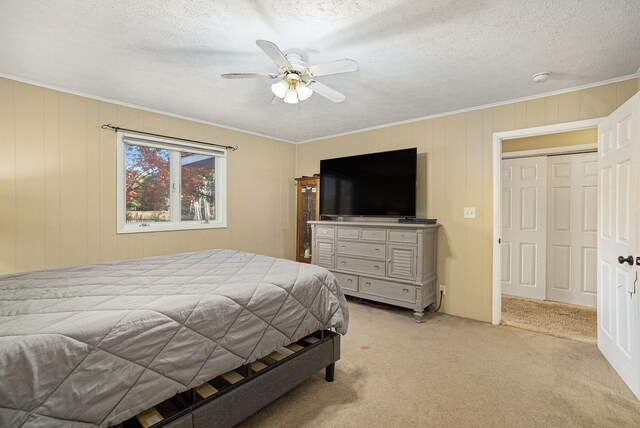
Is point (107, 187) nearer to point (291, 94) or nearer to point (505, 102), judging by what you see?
point (291, 94)

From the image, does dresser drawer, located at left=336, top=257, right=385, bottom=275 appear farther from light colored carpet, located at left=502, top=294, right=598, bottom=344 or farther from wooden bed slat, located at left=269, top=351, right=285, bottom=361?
wooden bed slat, located at left=269, top=351, right=285, bottom=361

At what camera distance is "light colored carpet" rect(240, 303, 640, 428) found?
1.79 metres

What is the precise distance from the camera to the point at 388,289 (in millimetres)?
3559

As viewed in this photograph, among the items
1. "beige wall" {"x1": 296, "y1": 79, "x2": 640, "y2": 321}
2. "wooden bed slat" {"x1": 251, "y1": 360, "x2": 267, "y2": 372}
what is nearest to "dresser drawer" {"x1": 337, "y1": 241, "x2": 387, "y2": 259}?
"beige wall" {"x1": 296, "y1": 79, "x2": 640, "y2": 321}

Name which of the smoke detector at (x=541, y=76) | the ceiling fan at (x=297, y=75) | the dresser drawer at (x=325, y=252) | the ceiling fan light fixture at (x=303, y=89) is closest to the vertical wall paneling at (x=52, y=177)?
the ceiling fan at (x=297, y=75)

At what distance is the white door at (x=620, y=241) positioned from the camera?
205 centimetres

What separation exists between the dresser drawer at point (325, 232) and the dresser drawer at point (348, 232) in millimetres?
116

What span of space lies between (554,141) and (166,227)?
17.6 feet

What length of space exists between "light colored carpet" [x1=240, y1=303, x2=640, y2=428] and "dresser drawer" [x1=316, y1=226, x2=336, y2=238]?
1.44 m

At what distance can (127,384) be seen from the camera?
118 cm

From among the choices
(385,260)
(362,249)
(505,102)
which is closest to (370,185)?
(362,249)

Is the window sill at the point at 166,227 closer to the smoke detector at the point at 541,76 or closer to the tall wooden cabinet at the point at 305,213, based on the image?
the tall wooden cabinet at the point at 305,213

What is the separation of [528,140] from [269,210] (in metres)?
4.02

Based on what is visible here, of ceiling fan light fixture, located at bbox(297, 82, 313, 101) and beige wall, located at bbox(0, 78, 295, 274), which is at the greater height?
ceiling fan light fixture, located at bbox(297, 82, 313, 101)
